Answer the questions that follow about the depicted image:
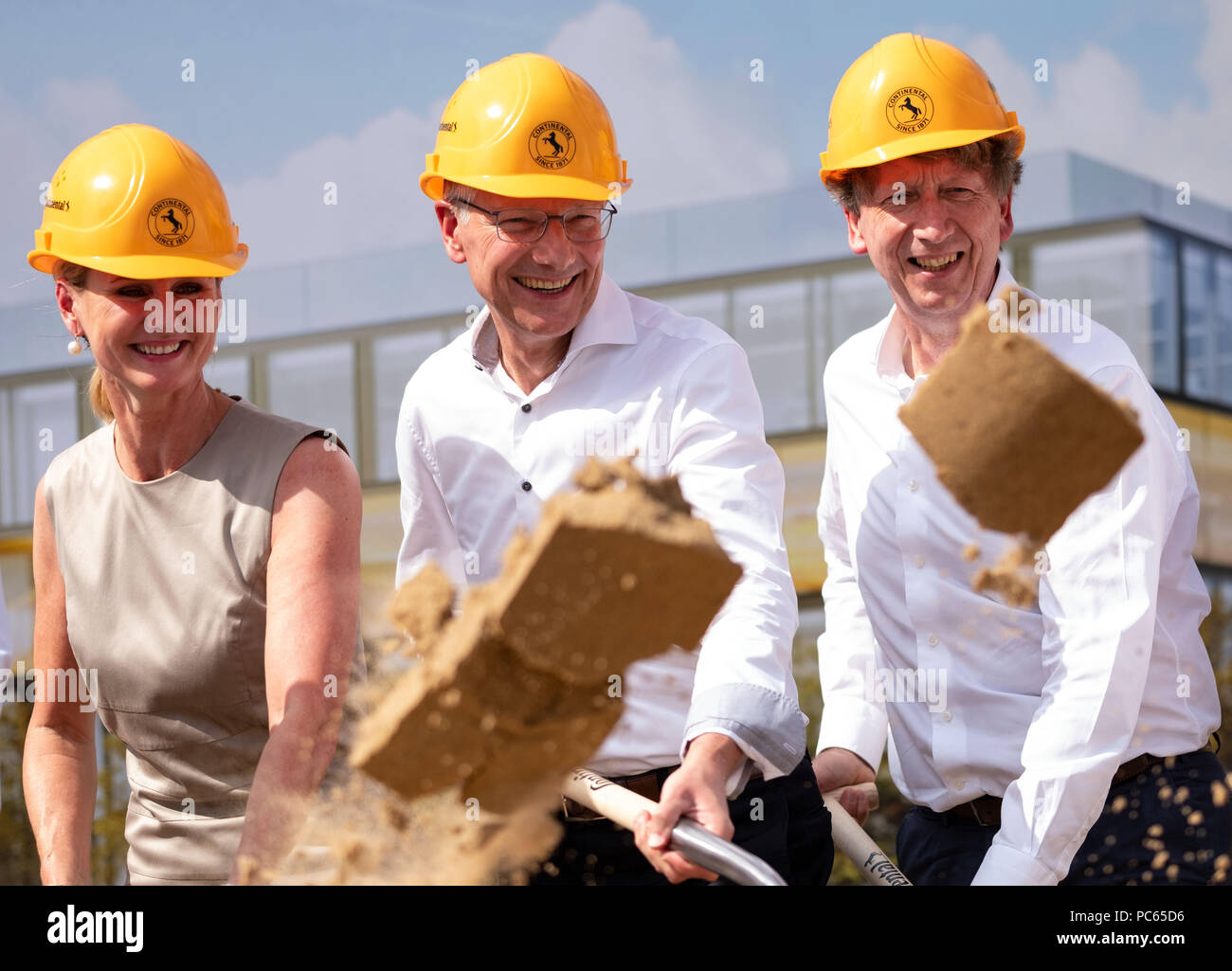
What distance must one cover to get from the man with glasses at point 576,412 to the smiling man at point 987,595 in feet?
0.98

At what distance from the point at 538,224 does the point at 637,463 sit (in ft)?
1.66

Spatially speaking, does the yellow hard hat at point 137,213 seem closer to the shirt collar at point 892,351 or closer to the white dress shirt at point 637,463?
the white dress shirt at point 637,463

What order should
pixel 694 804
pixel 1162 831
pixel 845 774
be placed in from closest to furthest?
1. pixel 694 804
2. pixel 1162 831
3. pixel 845 774

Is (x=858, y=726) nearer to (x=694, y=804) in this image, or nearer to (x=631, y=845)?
(x=631, y=845)

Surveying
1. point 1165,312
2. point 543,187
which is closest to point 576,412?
point 543,187

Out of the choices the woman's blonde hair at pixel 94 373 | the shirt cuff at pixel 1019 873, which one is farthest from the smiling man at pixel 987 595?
the woman's blonde hair at pixel 94 373

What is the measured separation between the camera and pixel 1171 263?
712 centimetres

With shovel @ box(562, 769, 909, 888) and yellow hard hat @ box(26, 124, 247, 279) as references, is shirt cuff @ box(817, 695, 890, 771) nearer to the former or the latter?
shovel @ box(562, 769, 909, 888)

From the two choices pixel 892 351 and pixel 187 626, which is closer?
pixel 187 626

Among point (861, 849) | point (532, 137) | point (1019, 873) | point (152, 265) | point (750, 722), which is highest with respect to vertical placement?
point (532, 137)

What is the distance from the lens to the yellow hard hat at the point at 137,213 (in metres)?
2.59

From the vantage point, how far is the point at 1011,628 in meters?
2.56
